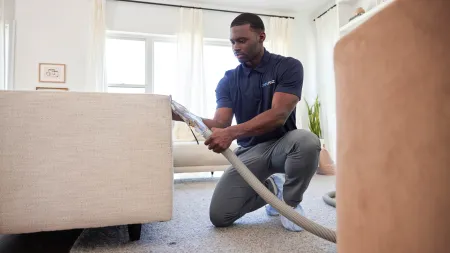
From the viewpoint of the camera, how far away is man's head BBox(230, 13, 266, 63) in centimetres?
156

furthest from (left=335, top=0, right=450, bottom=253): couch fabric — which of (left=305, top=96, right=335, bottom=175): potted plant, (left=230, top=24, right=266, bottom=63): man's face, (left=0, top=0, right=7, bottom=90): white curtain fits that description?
(left=0, top=0, right=7, bottom=90): white curtain

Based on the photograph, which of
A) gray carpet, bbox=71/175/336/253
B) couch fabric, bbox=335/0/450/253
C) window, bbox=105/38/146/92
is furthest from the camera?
window, bbox=105/38/146/92

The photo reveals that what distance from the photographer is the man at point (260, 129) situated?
1390mm

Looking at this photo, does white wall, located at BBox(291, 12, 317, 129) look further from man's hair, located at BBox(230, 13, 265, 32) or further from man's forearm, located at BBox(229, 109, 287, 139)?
man's forearm, located at BBox(229, 109, 287, 139)

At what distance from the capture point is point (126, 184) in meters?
1.14

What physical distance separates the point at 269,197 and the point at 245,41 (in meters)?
0.84

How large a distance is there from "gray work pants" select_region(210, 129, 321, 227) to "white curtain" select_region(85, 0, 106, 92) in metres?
3.28

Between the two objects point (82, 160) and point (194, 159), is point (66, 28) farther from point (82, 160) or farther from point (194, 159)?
point (82, 160)

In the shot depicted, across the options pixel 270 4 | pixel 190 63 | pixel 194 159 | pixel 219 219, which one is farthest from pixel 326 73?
pixel 219 219

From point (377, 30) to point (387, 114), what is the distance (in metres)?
0.08

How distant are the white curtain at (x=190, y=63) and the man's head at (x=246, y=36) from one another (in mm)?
2991

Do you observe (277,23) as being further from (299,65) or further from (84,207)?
(84,207)

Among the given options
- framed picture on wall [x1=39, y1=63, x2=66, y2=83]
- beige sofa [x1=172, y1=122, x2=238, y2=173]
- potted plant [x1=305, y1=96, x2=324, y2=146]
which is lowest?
beige sofa [x1=172, y1=122, x2=238, y2=173]

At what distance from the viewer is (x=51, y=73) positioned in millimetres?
4168
